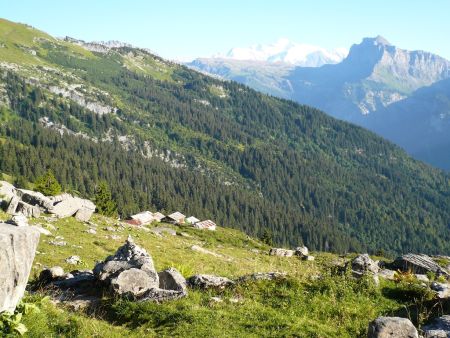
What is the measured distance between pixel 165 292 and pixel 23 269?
6.69 m

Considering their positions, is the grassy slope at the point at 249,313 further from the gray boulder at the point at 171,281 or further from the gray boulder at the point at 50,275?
the gray boulder at the point at 50,275

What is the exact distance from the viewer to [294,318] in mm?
17734

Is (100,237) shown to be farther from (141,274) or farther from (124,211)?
(124,211)

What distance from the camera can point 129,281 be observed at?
1948 cm

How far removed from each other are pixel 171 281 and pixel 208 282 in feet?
6.28

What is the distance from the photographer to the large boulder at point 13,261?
13297mm

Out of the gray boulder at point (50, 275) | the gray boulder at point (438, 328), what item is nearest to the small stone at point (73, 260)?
the gray boulder at point (50, 275)

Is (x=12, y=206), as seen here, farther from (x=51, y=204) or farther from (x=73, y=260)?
(x=73, y=260)

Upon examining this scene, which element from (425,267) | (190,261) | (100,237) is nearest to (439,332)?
(425,267)

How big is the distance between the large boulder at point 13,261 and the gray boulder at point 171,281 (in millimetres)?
7728

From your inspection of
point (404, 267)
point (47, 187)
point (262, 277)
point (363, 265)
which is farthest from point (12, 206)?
point (47, 187)

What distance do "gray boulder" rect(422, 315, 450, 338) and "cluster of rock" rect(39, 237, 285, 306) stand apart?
26.6 ft

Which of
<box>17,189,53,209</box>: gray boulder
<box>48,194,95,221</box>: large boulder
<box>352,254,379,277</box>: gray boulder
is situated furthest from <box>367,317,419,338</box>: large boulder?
<box>17,189,53,209</box>: gray boulder

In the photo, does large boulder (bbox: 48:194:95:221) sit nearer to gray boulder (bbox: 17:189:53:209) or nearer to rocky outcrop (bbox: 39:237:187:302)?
gray boulder (bbox: 17:189:53:209)
